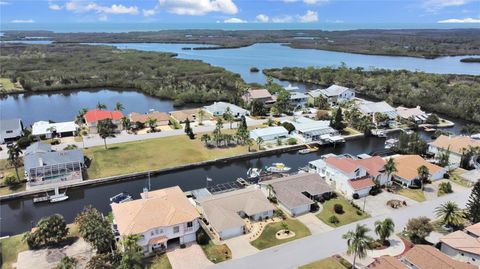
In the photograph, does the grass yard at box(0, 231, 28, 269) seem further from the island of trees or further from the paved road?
the island of trees

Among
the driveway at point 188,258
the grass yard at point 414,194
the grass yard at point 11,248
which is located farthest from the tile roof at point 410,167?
the grass yard at point 11,248

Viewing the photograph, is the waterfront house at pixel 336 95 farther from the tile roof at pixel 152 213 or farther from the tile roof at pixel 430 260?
the tile roof at pixel 430 260

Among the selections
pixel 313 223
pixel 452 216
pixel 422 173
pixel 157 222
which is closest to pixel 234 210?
pixel 313 223

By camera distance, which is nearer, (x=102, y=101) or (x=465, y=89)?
(x=465, y=89)

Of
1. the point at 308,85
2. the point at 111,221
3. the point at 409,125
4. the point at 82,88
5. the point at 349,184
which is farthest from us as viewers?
the point at 308,85

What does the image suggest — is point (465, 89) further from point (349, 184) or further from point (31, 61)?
point (31, 61)

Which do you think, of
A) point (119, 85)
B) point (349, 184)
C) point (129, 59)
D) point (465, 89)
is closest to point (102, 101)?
point (119, 85)
